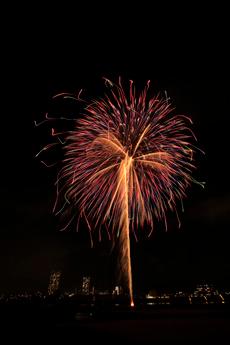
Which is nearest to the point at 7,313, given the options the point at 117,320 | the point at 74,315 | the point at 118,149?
the point at 74,315

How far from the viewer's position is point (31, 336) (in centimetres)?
1092

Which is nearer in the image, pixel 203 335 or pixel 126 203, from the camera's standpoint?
pixel 203 335

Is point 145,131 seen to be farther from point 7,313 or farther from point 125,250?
point 7,313

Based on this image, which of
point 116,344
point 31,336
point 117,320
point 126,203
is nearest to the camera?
point 116,344

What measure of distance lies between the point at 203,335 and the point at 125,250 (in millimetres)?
10741

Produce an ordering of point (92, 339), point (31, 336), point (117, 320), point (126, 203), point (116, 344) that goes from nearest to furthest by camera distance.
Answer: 1. point (116, 344)
2. point (92, 339)
3. point (31, 336)
4. point (117, 320)
5. point (126, 203)

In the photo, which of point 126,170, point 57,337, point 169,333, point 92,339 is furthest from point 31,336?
point 126,170

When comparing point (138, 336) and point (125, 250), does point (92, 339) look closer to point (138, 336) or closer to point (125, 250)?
point (138, 336)

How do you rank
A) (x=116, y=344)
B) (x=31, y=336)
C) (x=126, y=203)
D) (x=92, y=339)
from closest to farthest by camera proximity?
(x=116, y=344)
(x=92, y=339)
(x=31, y=336)
(x=126, y=203)

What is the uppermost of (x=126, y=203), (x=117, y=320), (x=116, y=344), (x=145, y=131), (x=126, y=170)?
(x=145, y=131)

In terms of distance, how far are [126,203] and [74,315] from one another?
23.6 ft

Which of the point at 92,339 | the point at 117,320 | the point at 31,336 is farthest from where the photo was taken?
the point at 117,320

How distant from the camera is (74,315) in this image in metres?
16.3

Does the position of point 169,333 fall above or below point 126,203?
below
